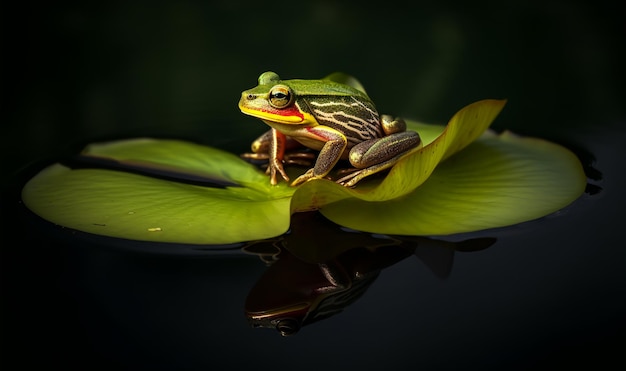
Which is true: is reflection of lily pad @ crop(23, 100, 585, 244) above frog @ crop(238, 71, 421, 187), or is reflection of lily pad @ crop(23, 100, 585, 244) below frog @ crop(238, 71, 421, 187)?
below

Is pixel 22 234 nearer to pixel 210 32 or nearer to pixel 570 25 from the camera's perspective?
pixel 210 32

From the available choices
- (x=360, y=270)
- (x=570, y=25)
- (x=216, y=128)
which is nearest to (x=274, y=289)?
(x=360, y=270)

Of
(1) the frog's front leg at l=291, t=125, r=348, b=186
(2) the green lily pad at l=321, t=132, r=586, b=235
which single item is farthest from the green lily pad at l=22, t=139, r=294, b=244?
(2) the green lily pad at l=321, t=132, r=586, b=235

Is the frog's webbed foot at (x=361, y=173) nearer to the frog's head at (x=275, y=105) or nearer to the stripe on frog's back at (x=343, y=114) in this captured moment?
the stripe on frog's back at (x=343, y=114)

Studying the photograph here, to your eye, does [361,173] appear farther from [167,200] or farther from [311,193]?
[167,200]

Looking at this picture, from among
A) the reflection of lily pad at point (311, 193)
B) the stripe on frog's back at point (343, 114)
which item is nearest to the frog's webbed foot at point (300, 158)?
the reflection of lily pad at point (311, 193)

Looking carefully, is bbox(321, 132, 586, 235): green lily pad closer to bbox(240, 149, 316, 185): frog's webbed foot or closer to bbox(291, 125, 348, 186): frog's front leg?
bbox(291, 125, 348, 186): frog's front leg

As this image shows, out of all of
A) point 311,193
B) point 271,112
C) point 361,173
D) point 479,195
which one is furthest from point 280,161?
point 479,195
